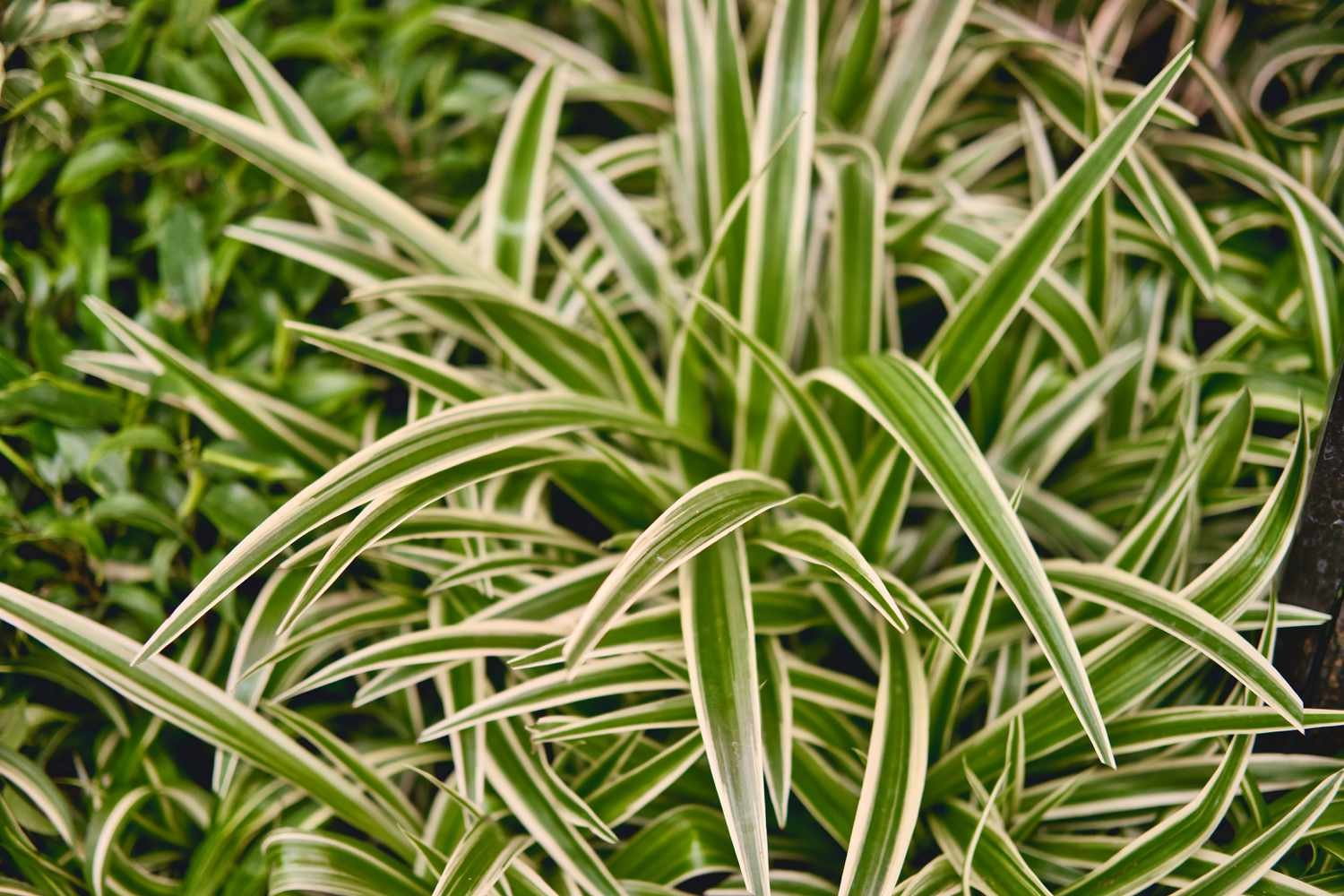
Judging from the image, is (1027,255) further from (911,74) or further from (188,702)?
(188,702)

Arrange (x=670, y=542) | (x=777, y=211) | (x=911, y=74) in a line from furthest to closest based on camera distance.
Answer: (x=911, y=74) < (x=777, y=211) < (x=670, y=542)

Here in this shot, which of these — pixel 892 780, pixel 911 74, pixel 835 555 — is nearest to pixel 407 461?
pixel 835 555

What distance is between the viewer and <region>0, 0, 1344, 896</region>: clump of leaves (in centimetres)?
74

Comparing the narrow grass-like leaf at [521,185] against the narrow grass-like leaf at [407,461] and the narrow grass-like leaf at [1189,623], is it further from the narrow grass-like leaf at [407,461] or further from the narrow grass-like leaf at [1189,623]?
the narrow grass-like leaf at [1189,623]

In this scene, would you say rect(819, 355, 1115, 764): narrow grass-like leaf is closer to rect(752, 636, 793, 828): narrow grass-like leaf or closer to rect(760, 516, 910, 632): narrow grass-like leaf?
rect(760, 516, 910, 632): narrow grass-like leaf

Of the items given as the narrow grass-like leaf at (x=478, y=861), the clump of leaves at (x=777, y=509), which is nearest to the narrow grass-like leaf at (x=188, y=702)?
the clump of leaves at (x=777, y=509)

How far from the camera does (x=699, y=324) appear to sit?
98 centimetres

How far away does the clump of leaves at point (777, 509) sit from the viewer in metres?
0.74

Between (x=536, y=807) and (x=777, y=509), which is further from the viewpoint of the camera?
(x=777, y=509)

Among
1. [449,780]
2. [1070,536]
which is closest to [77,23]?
[449,780]

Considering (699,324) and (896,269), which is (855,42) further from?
(699,324)

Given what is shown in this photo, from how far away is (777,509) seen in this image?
959mm

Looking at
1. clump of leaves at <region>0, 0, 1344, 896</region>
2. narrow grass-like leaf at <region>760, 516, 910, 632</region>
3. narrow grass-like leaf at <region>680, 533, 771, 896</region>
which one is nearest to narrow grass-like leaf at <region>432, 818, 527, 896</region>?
clump of leaves at <region>0, 0, 1344, 896</region>

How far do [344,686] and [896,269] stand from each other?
68 centimetres
